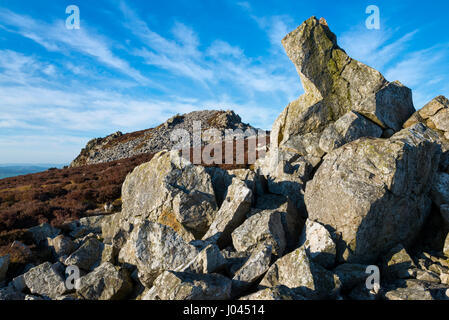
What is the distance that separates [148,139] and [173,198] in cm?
6334

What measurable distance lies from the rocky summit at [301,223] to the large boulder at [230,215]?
0.05 meters

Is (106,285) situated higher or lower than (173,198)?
lower

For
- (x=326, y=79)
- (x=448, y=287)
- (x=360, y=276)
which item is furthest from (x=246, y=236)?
(x=326, y=79)

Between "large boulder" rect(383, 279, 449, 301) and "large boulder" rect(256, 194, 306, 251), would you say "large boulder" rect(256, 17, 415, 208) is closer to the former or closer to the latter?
"large boulder" rect(256, 194, 306, 251)

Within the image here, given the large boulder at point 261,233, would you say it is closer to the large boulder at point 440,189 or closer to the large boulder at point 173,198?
the large boulder at point 173,198

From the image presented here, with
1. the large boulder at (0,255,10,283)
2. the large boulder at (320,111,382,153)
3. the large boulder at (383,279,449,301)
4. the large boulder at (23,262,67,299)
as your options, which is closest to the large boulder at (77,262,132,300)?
the large boulder at (23,262,67,299)

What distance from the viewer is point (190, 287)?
21.4ft

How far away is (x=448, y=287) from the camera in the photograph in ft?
23.2

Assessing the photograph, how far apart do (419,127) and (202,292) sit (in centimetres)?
1135

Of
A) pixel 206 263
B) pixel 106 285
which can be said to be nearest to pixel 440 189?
pixel 206 263

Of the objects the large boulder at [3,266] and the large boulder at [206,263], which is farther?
the large boulder at [3,266]

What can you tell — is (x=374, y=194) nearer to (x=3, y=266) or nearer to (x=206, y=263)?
(x=206, y=263)

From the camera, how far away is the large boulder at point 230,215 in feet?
33.2

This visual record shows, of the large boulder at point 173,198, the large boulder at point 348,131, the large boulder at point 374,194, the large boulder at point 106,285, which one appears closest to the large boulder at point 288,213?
the large boulder at point 374,194
